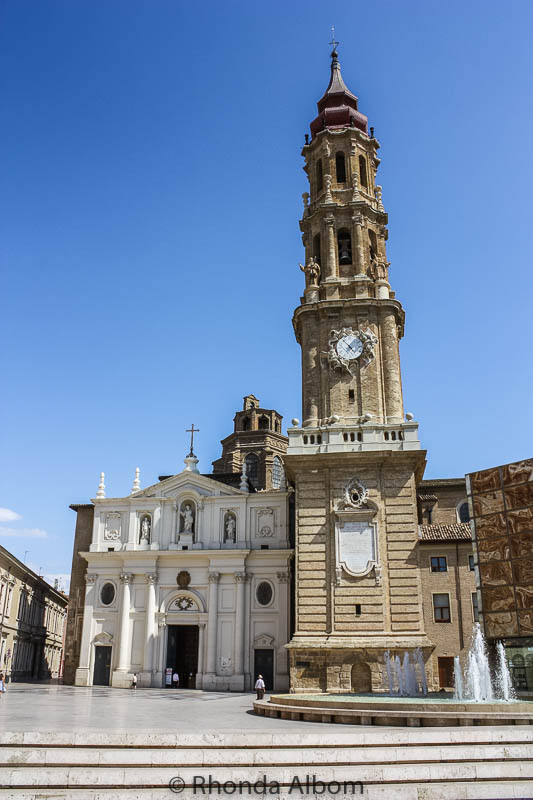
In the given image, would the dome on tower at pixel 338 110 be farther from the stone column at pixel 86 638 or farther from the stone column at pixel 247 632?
the stone column at pixel 86 638

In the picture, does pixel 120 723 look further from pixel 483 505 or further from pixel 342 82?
pixel 342 82

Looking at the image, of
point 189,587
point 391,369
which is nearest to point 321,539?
point 391,369

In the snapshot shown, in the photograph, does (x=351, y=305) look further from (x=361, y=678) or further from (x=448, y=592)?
(x=361, y=678)

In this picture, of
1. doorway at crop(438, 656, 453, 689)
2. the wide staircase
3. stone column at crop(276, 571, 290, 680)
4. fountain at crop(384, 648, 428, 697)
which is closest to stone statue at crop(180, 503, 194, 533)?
stone column at crop(276, 571, 290, 680)

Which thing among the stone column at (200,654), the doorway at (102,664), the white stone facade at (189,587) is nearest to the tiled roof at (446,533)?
the white stone facade at (189,587)

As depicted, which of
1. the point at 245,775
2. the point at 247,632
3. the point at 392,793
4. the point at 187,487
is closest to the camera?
the point at 392,793

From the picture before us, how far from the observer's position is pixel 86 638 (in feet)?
142

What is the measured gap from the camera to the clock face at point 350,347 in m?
37.7

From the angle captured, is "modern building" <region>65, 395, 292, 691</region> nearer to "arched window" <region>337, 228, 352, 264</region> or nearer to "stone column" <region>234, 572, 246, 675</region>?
"stone column" <region>234, 572, 246, 675</region>

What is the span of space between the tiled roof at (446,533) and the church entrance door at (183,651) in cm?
1456

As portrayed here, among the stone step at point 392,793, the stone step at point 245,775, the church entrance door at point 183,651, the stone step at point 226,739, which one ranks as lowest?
the stone step at point 392,793

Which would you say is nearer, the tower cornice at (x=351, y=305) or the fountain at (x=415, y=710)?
the fountain at (x=415, y=710)

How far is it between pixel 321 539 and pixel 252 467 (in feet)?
103

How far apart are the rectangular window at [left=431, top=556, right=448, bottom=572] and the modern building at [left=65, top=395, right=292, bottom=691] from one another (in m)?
8.32
